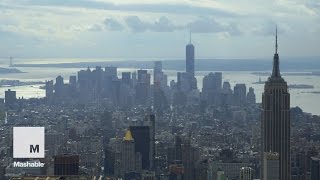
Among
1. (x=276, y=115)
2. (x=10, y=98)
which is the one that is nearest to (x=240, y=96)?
(x=276, y=115)

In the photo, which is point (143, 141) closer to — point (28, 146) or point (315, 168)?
point (315, 168)

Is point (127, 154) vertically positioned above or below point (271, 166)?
above

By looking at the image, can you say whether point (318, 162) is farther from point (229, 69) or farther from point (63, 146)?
point (63, 146)

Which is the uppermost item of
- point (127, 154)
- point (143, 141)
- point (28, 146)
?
point (28, 146)

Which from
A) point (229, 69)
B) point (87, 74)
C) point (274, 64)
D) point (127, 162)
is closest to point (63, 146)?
point (127, 162)

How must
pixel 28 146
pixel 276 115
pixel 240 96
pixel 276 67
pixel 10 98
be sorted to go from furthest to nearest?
1. pixel 240 96
2. pixel 276 115
3. pixel 10 98
4. pixel 276 67
5. pixel 28 146

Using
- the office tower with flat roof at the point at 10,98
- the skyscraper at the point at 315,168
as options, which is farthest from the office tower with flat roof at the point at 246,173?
the office tower with flat roof at the point at 10,98

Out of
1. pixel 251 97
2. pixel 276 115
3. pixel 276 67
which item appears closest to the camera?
pixel 276 67

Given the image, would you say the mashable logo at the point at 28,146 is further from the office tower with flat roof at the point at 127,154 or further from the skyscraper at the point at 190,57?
the skyscraper at the point at 190,57
